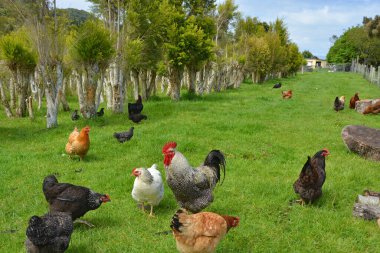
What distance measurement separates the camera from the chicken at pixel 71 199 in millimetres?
6219

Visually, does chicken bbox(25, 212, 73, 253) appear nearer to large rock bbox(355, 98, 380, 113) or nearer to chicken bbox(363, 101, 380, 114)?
chicken bbox(363, 101, 380, 114)

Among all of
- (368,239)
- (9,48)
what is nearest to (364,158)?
(368,239)

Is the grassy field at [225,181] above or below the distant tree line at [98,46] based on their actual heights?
below

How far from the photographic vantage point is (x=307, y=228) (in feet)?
21.2

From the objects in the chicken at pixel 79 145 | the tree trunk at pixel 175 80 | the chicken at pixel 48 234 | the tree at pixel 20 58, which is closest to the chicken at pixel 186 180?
the chicken at pixel 48 234

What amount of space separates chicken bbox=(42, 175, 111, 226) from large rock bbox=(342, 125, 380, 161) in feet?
27.8

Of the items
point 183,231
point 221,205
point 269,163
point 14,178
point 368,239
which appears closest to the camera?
point 183,231

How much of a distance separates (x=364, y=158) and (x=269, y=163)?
3.25m

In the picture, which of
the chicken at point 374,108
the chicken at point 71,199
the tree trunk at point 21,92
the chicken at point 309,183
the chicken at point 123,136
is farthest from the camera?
the tree trunk at point 21,92

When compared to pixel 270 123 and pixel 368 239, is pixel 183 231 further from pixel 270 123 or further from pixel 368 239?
pixel 270 123

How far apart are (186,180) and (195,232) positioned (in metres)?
1.40

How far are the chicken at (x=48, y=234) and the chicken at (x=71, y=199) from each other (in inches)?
31.7

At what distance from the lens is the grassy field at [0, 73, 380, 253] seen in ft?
20.0

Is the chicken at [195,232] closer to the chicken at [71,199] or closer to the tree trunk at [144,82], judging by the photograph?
the chicken at [71,199]
